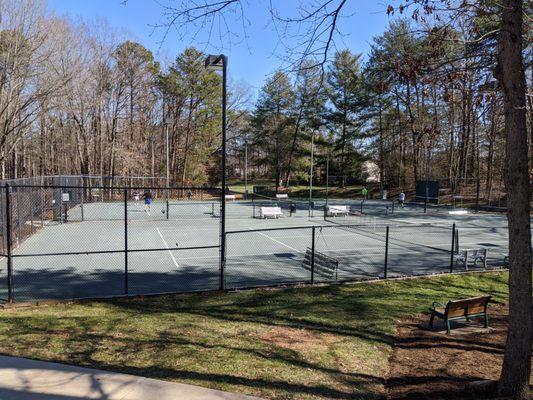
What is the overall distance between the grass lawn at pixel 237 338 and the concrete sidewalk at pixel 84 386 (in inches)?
9.3

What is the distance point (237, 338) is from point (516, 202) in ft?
14.9

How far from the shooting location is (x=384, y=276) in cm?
1356

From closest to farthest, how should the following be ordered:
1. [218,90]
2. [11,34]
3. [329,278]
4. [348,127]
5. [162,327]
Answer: [162,327] < [329,278] < [11,34] < [218,90] < [348,127]

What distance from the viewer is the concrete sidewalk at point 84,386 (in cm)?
492

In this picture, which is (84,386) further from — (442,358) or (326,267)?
(326,267)

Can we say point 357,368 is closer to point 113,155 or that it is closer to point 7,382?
point 7,382

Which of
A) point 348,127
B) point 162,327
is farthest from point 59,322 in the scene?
point 348,127

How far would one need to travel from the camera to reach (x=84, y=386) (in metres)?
5.12

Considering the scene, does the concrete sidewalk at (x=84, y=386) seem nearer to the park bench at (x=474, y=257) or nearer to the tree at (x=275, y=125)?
the park bench at (x=474, y=257)

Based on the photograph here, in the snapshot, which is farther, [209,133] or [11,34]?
[209,133]

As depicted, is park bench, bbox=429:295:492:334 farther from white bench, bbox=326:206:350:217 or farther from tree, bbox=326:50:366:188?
tree, bbox=326:50:366:188

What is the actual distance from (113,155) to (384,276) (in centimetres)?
4699

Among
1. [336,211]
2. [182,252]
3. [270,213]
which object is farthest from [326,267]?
[336,211]

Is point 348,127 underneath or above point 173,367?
above
